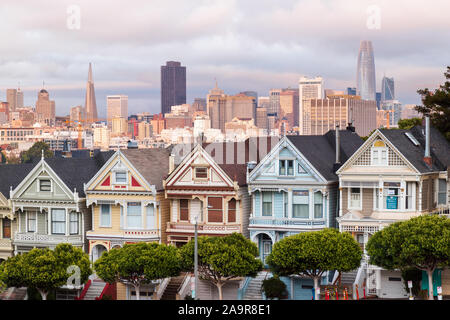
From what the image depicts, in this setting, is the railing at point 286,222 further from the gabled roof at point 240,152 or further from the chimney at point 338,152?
the chimney at point 338,152

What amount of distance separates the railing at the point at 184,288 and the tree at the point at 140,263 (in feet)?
8.44

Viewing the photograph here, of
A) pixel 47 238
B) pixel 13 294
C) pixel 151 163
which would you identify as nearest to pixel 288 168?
pixel 151 163

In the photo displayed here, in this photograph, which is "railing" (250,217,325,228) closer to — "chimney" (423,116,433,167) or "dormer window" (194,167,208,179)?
"dormer window" (194,167,208,179)

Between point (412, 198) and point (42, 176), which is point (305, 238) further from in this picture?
point (42, 176)

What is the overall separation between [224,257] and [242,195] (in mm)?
6615

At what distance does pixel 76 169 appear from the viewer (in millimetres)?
60906

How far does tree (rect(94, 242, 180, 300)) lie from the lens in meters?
50.1

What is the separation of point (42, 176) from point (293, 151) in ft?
55.6

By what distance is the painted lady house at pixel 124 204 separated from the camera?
5631 centimetres

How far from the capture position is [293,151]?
2093 inches

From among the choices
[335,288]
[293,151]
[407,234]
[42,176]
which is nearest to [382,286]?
[335,288]

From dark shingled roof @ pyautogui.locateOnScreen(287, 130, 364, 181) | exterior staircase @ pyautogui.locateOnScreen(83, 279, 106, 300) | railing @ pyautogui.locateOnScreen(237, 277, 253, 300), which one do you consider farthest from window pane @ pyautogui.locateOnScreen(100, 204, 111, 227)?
dark shingled roof @ pyautogui.locateOnScreen(287, 130, 364, 181)

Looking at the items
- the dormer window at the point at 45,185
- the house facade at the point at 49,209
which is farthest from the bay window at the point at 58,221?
the dormer window at the point at 45,185

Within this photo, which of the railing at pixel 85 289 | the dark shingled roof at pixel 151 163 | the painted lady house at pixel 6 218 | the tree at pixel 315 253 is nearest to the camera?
the tree at pixel 315 253
